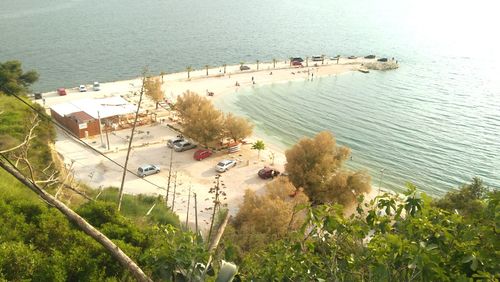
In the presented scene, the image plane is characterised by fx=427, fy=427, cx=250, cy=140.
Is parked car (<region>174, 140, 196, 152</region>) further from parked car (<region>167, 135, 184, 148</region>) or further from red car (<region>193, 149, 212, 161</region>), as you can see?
red car (<region>193, 149, 212, 161</region>)

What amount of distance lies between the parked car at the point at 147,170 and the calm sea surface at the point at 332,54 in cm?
1140

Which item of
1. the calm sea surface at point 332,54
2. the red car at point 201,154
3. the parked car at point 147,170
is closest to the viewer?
the parked car at point 147,170

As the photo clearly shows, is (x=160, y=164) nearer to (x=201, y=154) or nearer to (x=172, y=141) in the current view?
(x=201, y=154)

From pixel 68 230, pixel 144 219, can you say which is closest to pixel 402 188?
pixel 144 219

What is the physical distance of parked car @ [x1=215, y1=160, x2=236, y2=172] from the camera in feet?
80.0

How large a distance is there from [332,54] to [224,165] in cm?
4303

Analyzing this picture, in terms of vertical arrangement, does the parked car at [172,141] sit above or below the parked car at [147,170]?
above

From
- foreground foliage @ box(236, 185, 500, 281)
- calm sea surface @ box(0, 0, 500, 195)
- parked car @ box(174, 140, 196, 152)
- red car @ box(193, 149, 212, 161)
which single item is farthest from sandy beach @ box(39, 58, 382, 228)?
foreground foliage @ box(236, 185, 500, 281)

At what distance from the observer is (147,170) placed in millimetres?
23516

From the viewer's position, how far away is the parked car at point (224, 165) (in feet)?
80.0

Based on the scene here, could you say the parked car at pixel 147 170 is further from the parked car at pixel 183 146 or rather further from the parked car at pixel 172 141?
the parked car at pixel 172 141

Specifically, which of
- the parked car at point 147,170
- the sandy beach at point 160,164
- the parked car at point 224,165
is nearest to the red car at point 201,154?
the sandy beach at point 160,164

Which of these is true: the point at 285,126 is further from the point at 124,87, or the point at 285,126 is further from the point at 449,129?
the point at 124,87

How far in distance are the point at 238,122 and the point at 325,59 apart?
113 feet
